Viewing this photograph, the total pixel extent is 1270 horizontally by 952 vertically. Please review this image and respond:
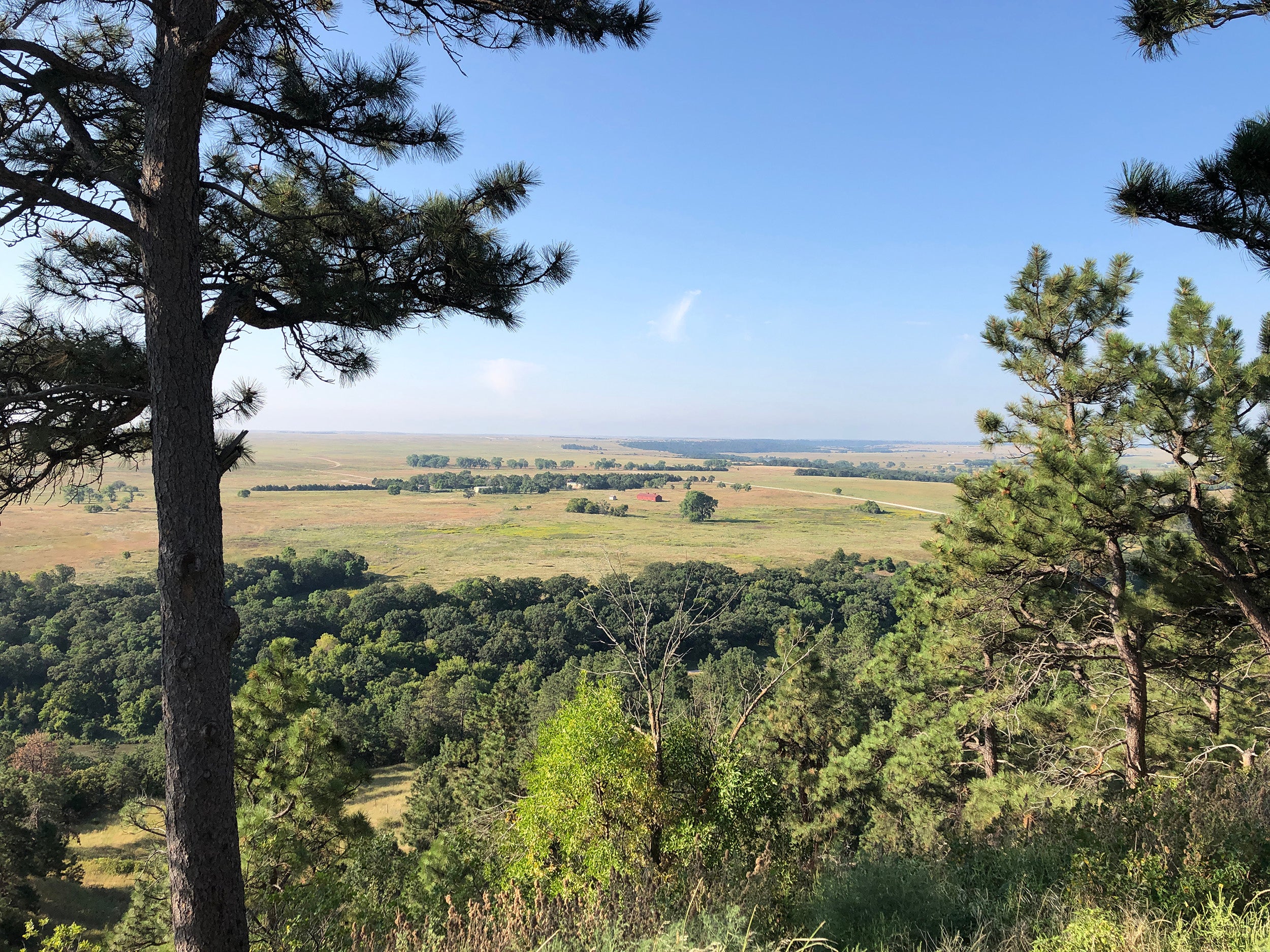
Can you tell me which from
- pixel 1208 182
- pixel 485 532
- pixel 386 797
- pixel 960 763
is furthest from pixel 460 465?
pixel 1208 182

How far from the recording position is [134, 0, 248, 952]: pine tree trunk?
295 cm

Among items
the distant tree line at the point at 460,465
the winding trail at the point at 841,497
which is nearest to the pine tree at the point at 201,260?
the winding trail at the point at 841,497

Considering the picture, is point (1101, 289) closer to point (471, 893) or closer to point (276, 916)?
point (276, 916)

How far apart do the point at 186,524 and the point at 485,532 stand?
94.9 m

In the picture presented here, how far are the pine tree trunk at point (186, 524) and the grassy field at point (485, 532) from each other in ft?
162

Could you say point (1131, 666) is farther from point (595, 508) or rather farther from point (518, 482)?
point (518, 482)

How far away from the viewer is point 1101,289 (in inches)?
298

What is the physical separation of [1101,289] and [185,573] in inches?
394

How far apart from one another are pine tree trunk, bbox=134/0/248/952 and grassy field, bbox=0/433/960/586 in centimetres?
4931

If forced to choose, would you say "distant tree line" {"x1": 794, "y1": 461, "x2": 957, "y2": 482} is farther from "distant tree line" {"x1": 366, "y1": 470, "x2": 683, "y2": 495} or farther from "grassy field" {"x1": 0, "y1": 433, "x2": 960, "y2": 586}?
"distant tree line" {"x1": 366, "y1": 470, "x2": 683, "y2": 495}

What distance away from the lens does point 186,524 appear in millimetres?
3039

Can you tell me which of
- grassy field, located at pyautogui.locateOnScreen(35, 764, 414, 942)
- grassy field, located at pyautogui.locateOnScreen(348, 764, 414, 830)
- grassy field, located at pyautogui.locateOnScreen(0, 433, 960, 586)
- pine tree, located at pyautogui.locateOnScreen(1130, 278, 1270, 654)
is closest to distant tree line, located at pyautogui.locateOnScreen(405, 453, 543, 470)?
grassy field, located at pyautogui.locateOnScreen(0, 433, 960, 586)

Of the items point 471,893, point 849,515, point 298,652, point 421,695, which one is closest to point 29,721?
point 298,652

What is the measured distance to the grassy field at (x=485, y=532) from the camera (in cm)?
6912
